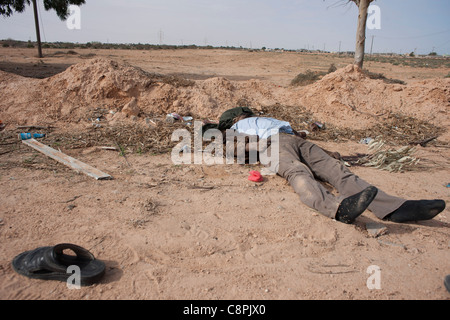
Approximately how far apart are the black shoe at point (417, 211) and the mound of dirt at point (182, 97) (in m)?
4.03

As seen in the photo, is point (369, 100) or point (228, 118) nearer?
point (228, 118)

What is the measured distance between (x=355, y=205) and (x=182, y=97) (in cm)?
457

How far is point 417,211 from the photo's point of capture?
2660mm

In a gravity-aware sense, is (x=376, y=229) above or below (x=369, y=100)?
below

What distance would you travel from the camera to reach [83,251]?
202 cm

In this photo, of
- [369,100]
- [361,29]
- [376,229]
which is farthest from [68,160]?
[361,29]

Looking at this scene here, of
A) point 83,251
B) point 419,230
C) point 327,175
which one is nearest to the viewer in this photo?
point 83,251

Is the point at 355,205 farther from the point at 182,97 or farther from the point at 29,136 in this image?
the point at 29,136

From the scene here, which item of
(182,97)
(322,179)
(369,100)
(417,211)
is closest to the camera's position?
(417,211)

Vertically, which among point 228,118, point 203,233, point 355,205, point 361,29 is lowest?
point 203,233

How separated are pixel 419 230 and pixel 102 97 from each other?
582cm

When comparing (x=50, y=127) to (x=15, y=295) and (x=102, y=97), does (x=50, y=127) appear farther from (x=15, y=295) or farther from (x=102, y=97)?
(x=15, y=295)

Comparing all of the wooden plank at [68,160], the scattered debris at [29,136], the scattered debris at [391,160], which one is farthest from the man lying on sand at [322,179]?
the scattered debris at [29,136]
